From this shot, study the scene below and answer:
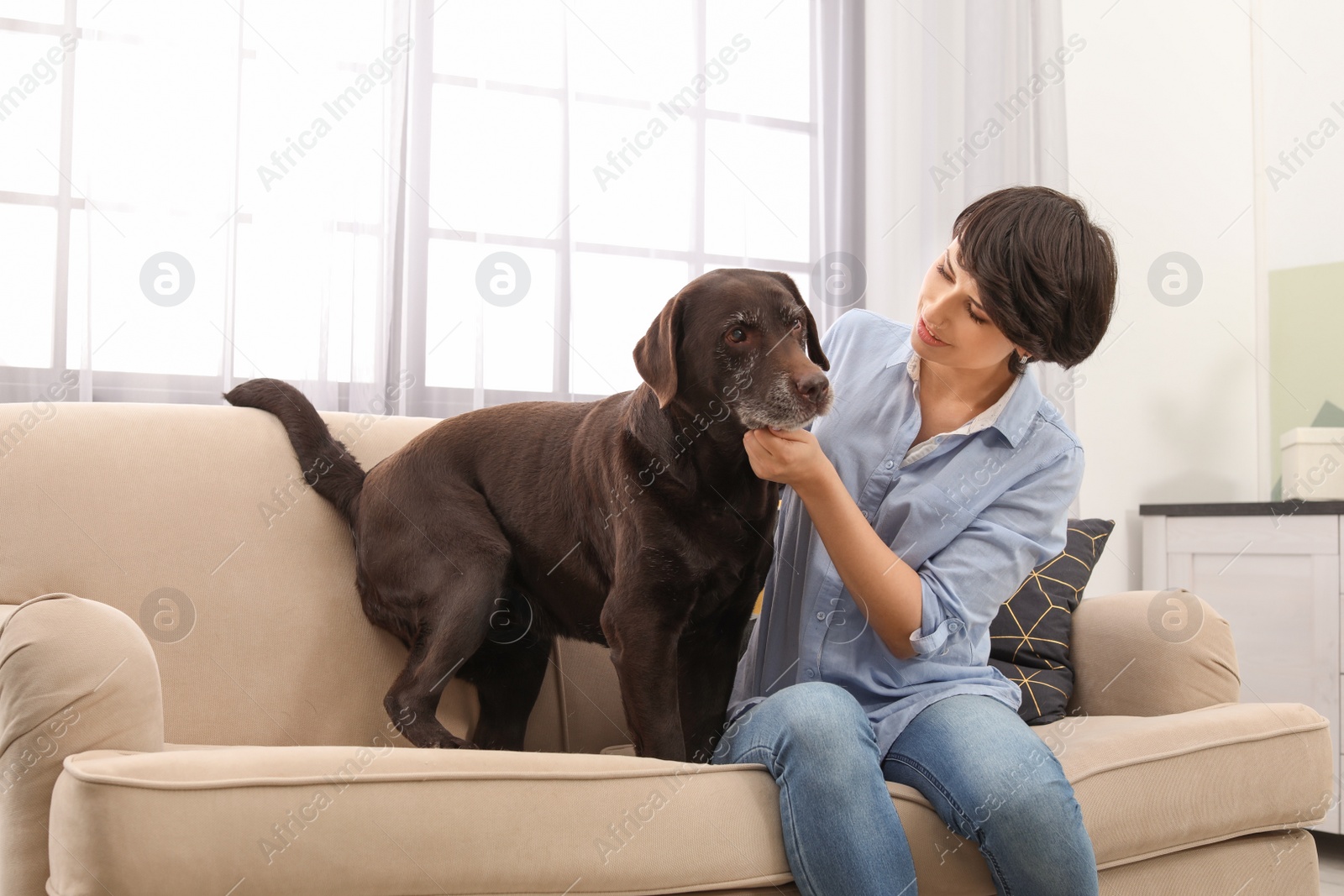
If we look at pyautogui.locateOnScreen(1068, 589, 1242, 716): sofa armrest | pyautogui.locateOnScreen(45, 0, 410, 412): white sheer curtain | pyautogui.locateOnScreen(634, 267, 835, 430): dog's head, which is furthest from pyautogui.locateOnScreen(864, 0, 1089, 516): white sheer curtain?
pyautogui.locateOnScreen(634, 267, 835, 430): dog's head

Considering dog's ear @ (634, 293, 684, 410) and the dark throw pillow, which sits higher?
dog's ear @ (634, 293, 684, 410)

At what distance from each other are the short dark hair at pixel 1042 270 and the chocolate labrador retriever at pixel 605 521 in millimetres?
272

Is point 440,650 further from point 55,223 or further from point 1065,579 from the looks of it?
point 55,223

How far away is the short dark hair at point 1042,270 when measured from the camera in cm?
141

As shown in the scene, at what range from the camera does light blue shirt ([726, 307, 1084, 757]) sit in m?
1.44

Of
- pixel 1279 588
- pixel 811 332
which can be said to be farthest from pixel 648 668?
pixel 1279 588

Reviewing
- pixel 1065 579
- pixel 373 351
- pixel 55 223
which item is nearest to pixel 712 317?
pixel 1065 579

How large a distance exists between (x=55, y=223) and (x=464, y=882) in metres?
2.06

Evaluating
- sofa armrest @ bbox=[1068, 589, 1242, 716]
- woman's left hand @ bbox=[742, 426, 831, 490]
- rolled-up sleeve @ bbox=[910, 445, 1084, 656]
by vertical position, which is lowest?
sofa armrest @ bbox=[1068, 589, 1242, 716]

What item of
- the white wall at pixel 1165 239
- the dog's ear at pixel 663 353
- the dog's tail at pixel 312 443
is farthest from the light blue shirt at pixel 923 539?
the white wall at pixel 1165 239

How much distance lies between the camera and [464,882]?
1.14 meters

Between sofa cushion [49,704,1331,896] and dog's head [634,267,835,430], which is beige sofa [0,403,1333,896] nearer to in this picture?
sofa cushion [49,704,1331,896]

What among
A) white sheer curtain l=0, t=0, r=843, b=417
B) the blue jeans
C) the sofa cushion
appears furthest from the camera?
white sheer curtain l=0, t=0, r=843, b=417

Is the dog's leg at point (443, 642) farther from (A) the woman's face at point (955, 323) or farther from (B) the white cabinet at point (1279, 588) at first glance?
(B) the white cabinet at point (1279, 588)
